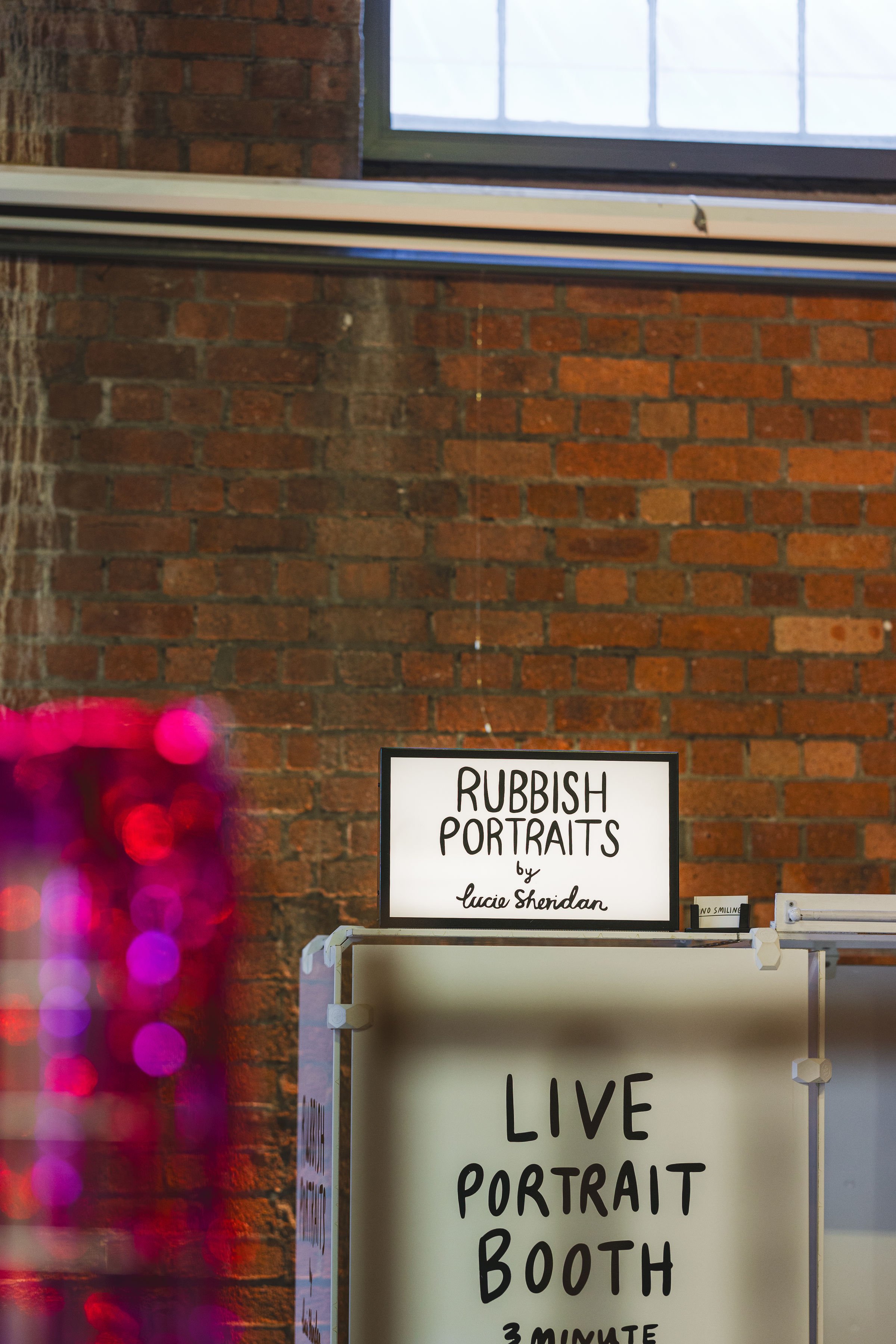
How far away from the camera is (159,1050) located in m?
1.87

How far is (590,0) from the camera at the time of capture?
212cm

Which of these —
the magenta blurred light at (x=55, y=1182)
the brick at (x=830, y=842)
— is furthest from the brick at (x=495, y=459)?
the magenta blurred light at (x=55, y=1182)

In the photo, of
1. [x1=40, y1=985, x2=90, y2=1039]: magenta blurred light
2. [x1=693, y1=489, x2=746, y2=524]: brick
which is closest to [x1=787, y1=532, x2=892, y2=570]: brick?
[x1=693, y1=489, x2=746, y2=524]: brick

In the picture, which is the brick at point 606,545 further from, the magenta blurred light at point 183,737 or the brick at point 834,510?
the magenta blurred light at point 183,737

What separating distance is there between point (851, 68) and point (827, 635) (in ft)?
3.74

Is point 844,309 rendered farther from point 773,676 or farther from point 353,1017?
point 353,1017

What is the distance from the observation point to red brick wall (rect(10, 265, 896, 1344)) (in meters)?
1.95

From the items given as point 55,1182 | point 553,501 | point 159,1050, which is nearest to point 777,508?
point 553,501

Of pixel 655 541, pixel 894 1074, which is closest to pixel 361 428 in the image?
pixel 655 541

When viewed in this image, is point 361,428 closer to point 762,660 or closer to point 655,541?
point 655,541

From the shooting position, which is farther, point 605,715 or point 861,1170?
point 605,715

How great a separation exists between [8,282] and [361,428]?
2.29ft

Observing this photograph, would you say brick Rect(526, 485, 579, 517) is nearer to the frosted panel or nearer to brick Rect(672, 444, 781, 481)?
brick Rect(672, 444, 781, 481)

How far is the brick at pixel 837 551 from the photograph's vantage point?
2.02 m
